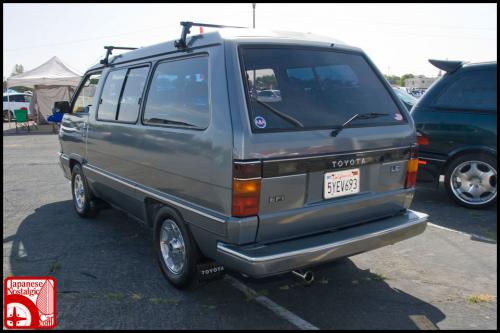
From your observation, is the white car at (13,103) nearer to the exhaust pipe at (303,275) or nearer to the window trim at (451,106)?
the window trim at (451,106)

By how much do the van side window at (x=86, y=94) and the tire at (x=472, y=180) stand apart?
477 cm

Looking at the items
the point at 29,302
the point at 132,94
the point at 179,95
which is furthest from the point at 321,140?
the point at 29,302

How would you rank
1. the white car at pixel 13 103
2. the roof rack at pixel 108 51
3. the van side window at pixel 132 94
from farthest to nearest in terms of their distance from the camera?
the white car at pixel 13 103 < the roof rack at pixel 108 51 < the van side window at pixel 132 94

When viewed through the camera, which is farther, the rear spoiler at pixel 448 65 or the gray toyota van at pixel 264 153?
the rear spoiler at pixel 448 65

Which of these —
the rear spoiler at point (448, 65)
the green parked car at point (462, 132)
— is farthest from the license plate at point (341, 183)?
the rear spoiler at point (448, 65)

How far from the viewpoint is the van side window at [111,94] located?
4.62m

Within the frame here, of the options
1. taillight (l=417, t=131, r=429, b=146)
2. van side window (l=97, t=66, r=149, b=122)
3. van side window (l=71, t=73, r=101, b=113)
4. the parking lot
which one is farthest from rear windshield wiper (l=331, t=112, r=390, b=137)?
van side window (l=71, t=73, r=101, b=113)

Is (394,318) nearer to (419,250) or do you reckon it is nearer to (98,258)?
(419,250)

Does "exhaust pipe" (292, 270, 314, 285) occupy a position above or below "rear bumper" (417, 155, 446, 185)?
below

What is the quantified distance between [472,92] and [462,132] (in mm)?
559

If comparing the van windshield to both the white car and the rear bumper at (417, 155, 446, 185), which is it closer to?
the rear bumper at (417, 155, 446, 185)

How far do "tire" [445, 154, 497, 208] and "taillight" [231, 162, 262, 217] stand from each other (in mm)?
4110

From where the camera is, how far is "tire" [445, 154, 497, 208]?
18.9ft

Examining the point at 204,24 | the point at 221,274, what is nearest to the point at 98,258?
the point at 221,274
